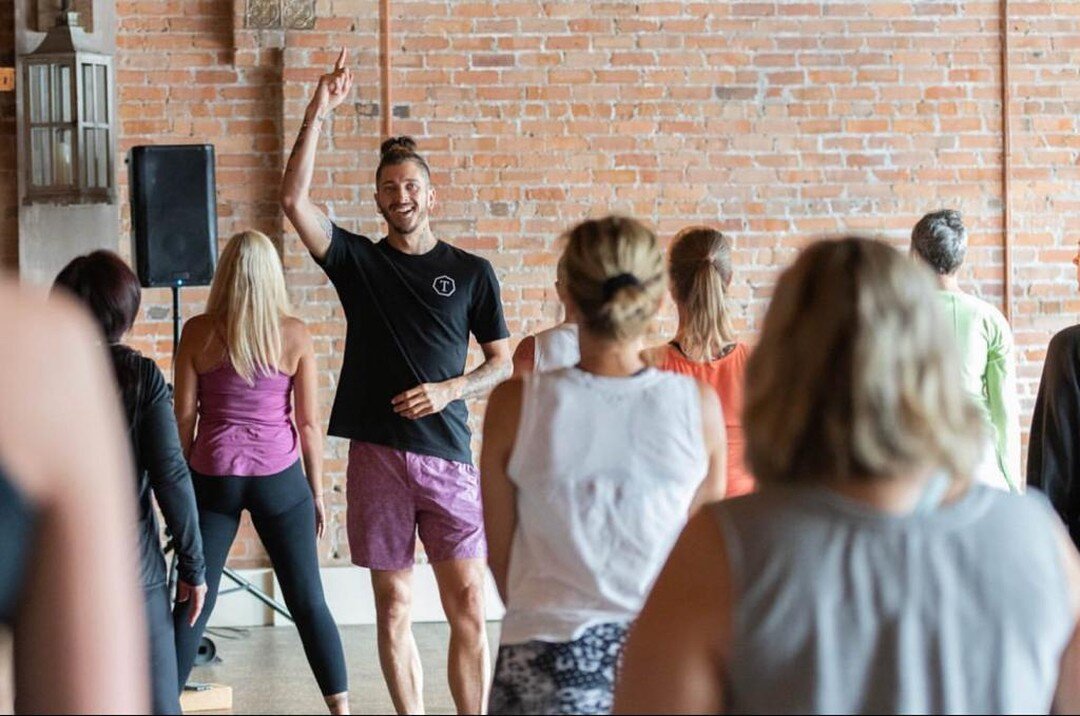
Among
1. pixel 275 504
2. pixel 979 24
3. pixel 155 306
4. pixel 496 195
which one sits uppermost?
pixel 979 24

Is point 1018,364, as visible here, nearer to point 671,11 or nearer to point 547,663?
point 671,11

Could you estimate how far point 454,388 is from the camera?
443 cm

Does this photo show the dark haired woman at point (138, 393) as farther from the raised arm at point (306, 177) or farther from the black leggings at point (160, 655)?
the raised arm at point (306, 177)

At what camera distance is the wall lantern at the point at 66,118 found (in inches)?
253

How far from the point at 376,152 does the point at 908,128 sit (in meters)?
2.36

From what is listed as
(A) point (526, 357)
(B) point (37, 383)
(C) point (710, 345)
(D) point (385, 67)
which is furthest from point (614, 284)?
(D) point (385, 67)

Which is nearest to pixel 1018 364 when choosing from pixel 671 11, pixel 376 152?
pixel 671 11

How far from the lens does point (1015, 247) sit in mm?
6867

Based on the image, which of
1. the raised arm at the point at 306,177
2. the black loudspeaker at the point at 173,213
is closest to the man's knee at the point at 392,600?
the raised arm at the point at 306,177

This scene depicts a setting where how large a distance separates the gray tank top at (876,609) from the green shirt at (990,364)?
2935 millimetres

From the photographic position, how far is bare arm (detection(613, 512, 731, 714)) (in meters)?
1.36

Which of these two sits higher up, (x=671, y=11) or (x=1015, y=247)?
(x=671, y=11)

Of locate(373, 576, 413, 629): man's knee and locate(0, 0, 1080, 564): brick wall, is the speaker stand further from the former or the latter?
locate(373, 576, 413, 629): man's knee

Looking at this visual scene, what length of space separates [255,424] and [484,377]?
0.68 m
